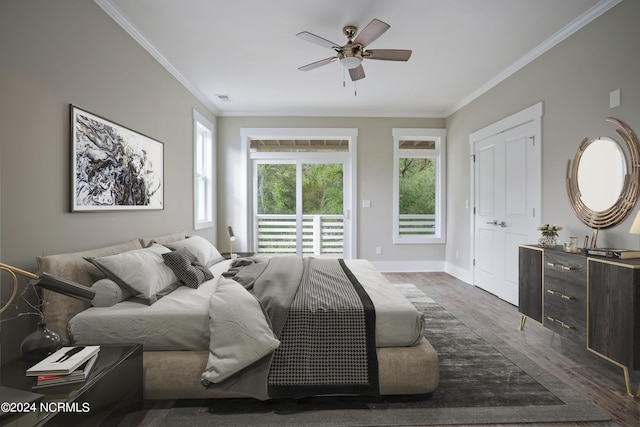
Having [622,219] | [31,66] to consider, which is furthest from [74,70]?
[622,219]

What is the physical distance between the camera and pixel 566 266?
250 centimetres

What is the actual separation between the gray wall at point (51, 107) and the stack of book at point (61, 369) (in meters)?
0.62

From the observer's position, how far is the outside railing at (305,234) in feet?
18.8

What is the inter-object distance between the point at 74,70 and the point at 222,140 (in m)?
3.35

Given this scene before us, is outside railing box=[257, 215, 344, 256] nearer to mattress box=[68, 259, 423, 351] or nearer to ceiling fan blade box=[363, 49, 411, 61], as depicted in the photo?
ceiling fan blade box=[363, 49, 411, 61]

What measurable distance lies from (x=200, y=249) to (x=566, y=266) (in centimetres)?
309

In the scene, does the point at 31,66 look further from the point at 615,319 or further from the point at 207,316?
the point at 615,319

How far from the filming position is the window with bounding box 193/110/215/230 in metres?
4.74

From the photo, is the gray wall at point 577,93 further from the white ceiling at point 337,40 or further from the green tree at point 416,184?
the green tree at point 416,184

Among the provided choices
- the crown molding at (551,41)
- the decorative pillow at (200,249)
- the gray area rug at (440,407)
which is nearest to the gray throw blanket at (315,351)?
the gray area rug at (440,407)

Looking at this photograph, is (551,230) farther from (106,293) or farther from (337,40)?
(106,293)

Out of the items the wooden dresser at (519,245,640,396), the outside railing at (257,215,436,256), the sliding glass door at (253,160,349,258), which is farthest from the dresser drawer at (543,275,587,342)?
the sliding glass door at (253,160,349,258)

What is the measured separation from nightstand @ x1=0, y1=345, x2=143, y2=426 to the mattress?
0.17m

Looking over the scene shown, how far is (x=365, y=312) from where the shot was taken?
1.96 meters
